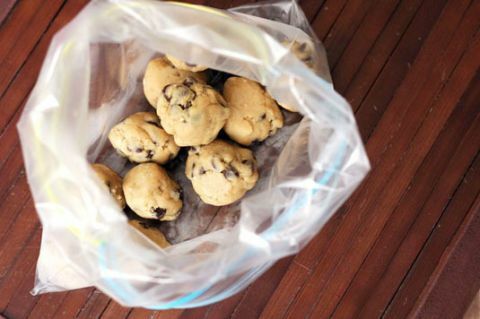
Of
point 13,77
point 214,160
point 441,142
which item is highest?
point 13,77

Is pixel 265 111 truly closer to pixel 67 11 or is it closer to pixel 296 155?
pixel 296 155

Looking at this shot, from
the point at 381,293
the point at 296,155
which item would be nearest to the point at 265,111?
the point at 296,155

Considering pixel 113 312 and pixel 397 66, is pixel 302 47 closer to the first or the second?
pixel 397 66

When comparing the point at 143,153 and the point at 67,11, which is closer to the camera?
the point at 143,153

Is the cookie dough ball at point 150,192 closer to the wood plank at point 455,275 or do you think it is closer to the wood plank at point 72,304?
Answer: the wood plank at point 72,304

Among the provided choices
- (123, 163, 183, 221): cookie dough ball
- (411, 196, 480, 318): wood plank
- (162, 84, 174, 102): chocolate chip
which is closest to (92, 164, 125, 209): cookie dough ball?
(123, 163, 183, 221): cookie dough ball

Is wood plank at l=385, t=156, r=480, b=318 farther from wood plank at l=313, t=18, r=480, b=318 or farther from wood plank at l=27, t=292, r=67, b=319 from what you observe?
wood plank at l=27, t=292, r=67, b=319

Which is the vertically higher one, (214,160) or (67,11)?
(67,11)
